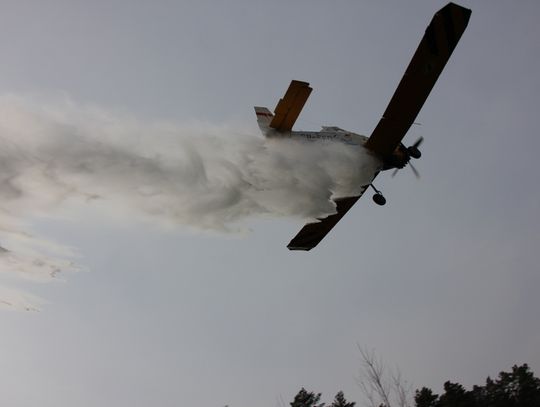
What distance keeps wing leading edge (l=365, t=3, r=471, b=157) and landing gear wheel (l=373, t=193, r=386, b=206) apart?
1.24 m

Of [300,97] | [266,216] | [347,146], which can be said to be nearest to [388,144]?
[347,146]

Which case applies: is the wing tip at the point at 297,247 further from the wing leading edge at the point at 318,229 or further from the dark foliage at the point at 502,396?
the dark foliage at the point at 502,396

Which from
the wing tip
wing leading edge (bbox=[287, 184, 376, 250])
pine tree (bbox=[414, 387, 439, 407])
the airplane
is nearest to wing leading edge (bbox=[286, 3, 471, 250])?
the airplane

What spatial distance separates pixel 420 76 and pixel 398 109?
97 cm

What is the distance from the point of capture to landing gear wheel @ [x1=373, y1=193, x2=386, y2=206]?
1437 centimetres

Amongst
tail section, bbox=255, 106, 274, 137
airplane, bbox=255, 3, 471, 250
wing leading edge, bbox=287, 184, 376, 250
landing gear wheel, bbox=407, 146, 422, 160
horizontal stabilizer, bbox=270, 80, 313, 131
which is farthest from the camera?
wing leading edge, bbox=287, 184, 376, 250

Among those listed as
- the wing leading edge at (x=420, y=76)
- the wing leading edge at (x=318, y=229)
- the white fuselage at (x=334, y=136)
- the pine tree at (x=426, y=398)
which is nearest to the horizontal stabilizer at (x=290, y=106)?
the white fuselage at (x=334, y=136)

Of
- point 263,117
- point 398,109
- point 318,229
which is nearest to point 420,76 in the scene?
point 398,109

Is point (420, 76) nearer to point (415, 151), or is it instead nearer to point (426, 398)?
point (415, 151)

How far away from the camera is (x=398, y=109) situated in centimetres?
1288

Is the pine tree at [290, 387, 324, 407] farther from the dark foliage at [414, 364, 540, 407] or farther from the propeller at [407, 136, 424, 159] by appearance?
the propeller at [407, 136, 424, 159]

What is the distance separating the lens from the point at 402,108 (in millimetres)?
12852

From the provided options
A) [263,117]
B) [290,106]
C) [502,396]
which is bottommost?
[502,396]

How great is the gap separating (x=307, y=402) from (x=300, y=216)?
79.6 ft
